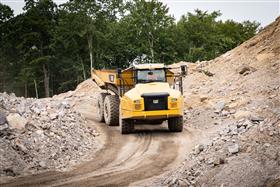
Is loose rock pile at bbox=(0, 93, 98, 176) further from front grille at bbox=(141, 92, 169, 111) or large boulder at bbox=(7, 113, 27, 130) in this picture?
front grille at bbox=(141, 92, 169, 111)

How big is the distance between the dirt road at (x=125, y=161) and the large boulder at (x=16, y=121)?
2.38m

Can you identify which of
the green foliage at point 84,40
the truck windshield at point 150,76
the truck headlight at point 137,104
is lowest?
the truck headlight at point 137,104

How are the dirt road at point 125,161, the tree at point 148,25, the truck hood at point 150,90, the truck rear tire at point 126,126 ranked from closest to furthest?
the dirt road at point 125,161 < the truck hood at point 150,90 < the truck rear tire at point 126,126 < the tree at point 148,25

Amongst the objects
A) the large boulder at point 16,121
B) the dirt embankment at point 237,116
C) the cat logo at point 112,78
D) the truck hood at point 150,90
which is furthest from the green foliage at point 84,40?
the large boulder at point 16,121

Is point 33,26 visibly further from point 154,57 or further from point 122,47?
point 154,57

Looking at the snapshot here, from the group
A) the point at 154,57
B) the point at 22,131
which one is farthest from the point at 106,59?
the point at 22,131

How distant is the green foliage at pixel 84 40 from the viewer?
46.5 m

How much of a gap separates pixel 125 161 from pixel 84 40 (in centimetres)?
3541

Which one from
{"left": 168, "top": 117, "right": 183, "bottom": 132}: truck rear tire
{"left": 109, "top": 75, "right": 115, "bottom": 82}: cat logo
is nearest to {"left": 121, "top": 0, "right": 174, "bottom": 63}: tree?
{"left": 109, "top": 75, "right": 115, "bottom": 82}: cat logo

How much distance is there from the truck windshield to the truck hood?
408 millimetres

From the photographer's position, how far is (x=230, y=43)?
5472 centimetres

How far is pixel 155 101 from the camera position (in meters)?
16.3

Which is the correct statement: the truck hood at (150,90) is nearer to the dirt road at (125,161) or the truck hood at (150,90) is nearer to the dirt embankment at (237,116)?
the dirt road at (125,161)

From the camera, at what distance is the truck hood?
1645 centimetres
